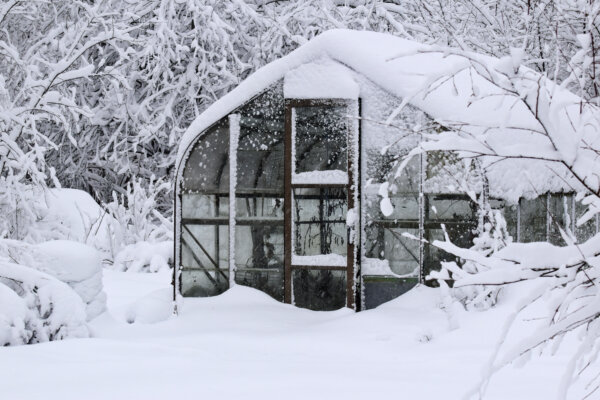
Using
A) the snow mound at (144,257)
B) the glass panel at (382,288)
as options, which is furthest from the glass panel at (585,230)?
the snow mound at (144,257)

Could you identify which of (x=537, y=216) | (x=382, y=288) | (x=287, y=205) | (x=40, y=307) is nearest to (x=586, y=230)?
(x=537, y=216)

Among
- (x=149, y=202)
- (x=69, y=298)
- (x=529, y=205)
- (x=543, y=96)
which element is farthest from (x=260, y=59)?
(x=543, y=96)

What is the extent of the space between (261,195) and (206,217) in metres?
0.66

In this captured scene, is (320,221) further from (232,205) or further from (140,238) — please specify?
(140,238)

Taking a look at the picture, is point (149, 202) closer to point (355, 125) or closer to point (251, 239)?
point (251, 239)

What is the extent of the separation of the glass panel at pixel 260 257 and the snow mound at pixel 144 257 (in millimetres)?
4125

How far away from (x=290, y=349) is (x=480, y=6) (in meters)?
8.33

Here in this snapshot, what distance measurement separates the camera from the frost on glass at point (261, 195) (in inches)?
335

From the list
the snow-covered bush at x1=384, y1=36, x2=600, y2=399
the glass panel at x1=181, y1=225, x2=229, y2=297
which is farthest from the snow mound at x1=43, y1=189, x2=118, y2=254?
the snow-covered bush at x1=384, y1=36, x2=600, y2=399

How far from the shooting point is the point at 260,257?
855 centimetres

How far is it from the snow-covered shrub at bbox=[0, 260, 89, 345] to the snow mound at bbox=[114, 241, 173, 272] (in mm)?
5386

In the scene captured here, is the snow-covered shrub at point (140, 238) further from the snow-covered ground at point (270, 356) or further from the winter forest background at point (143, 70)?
the snow-covered ground at point (270, 356)

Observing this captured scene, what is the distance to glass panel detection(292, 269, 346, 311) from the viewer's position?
27.3 feet

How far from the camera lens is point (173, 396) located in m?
4.72
